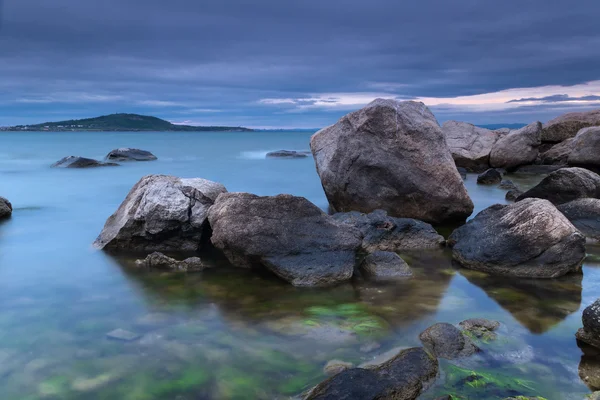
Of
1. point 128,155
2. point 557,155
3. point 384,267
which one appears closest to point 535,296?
point 384,267

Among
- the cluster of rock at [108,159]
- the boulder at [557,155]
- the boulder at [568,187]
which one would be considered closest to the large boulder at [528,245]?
the boulder at [568,187]

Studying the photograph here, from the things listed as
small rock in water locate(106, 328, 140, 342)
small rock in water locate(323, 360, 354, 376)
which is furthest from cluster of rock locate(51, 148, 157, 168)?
small rock in water locate(323, 360, 354, 376)

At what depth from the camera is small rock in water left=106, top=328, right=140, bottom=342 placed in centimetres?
624

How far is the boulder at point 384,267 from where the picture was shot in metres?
8.40

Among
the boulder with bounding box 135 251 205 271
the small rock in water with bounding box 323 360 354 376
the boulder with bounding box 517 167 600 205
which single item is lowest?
the small rock in water with bounding box 323 360 354 376

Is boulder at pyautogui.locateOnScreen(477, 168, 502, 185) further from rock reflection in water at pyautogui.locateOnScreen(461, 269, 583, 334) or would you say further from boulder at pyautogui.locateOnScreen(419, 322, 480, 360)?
boulder at pyautogui.locateOnScreen(419, 322, 480, 360)

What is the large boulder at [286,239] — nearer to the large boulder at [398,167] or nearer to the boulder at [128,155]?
the large boulder at [398,167]

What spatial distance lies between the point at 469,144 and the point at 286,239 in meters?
20.4

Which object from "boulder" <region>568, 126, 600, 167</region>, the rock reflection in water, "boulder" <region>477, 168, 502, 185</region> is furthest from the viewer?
"boulder" <region>477, 168, 502, 185</region>

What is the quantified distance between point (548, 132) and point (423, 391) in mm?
27772

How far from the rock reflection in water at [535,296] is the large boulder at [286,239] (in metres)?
2.13

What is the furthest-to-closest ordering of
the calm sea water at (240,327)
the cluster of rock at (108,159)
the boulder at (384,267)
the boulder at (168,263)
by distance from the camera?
the cluster of rock at (108,159)
the boulder at (168,263)
the boulder at (384,267)
the calm sea water at (240,327)

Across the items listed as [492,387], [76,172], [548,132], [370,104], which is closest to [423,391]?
[492,387]

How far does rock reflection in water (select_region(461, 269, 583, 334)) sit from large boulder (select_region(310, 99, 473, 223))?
3.11 metres
